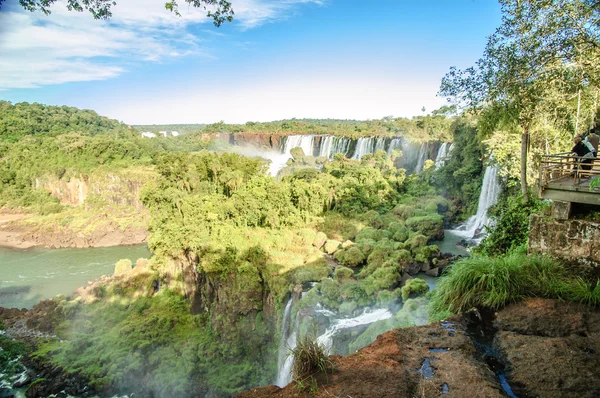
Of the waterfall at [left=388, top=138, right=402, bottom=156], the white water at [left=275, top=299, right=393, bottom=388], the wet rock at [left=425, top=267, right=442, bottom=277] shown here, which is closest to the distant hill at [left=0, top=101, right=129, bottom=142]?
the waterfall at [left=388, top=138, right=402, bottom=156]

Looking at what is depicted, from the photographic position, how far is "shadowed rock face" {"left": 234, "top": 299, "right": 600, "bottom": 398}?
3.08 m

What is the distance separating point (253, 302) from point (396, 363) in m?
13.1

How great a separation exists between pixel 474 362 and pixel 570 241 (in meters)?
2.98

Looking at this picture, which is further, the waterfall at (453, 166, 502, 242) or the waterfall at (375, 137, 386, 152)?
the waterfall at (375, 137, 386, 152)

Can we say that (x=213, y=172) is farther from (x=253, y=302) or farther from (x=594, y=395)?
(x=594, y=395)

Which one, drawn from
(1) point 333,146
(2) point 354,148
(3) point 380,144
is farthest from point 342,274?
(1) point 333,146

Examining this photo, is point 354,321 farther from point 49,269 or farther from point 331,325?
point 49,269

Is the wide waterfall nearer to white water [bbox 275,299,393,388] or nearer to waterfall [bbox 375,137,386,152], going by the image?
waterfall [bbox 375,137,386,152]

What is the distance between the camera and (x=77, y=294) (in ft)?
73.9

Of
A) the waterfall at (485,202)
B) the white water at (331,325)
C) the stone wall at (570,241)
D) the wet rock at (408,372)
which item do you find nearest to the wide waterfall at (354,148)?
the waterfall at (485,202)

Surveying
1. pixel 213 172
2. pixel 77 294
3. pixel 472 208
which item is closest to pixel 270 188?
pixel 213 172

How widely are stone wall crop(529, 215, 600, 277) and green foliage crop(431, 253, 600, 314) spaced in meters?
0.23

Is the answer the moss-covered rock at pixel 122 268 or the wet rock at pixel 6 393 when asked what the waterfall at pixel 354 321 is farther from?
the moss-covered rock at pixel 122 268

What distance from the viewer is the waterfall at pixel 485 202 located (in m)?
17.9
